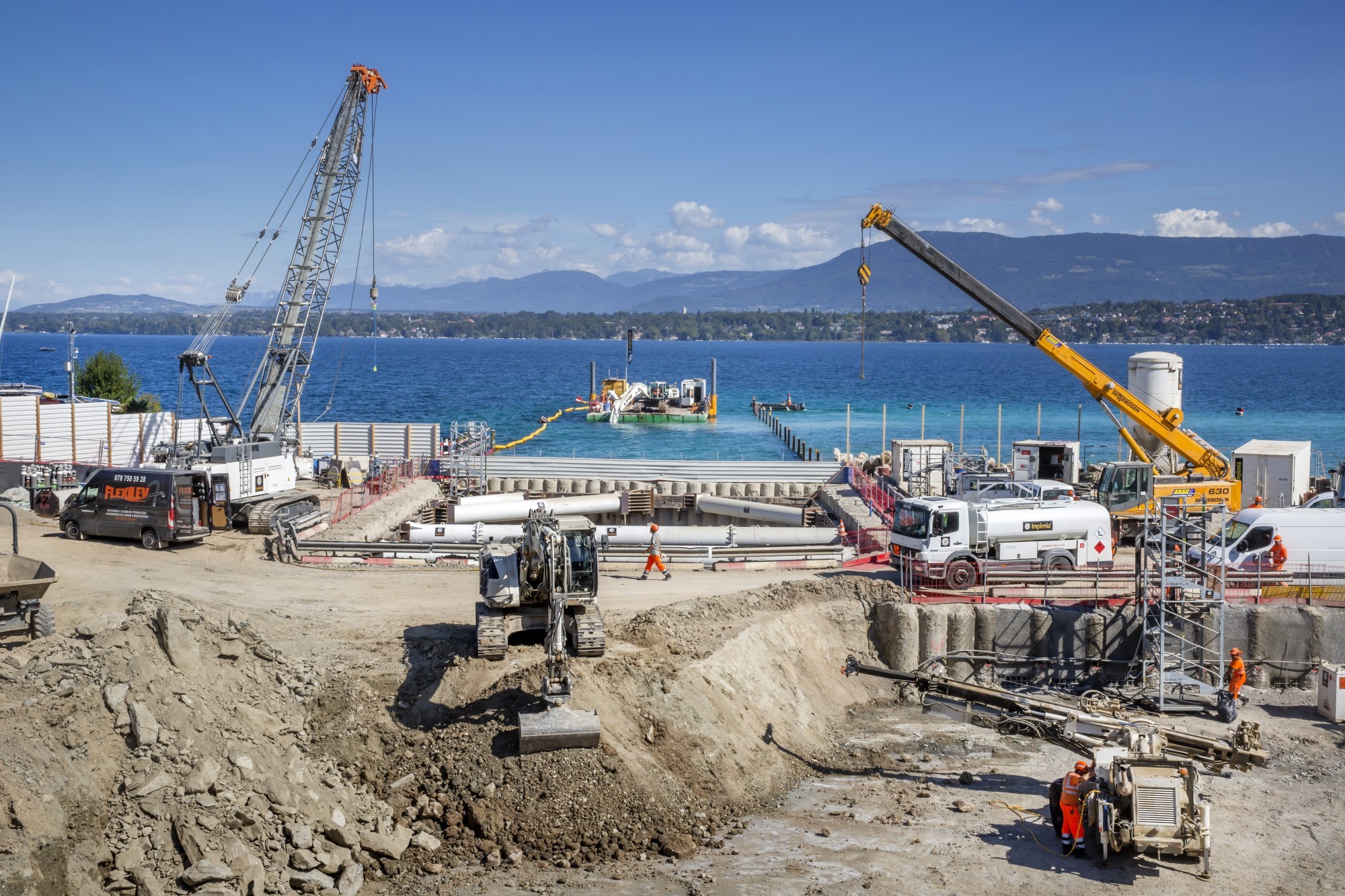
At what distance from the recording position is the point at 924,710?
22688mm

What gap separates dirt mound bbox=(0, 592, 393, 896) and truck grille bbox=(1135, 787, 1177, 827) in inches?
409

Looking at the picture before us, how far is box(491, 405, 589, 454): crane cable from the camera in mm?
63000

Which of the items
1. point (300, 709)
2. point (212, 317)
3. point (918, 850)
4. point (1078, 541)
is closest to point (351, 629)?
point (300, 709)

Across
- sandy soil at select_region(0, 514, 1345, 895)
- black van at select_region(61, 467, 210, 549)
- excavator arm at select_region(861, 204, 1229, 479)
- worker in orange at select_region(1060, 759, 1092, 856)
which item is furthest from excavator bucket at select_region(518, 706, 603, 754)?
excavator arm at select_region(861, 204, 1229, 479)

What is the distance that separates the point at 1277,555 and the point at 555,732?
1843 centimetres

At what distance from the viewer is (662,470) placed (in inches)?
1743

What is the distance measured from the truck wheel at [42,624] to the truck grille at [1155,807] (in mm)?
17028

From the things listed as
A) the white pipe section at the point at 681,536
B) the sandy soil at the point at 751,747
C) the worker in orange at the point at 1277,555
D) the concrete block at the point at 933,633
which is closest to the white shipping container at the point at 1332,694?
the sandy soil at the point at 751,747

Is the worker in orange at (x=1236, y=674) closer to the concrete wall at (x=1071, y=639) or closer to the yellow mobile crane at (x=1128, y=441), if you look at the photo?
the concrete wall at (x=1071, y=639)

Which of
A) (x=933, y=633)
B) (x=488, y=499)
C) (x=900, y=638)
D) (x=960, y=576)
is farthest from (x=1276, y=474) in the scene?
(x=488, y=499)

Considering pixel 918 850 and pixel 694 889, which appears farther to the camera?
pixel 918 850

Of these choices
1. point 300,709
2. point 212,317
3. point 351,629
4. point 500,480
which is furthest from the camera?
point 212,317

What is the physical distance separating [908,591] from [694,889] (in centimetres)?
1213

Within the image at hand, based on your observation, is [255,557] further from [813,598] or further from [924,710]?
[924,710]
